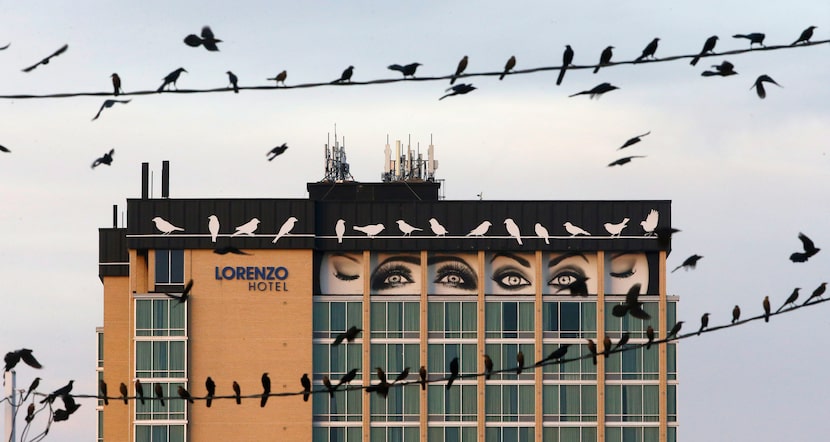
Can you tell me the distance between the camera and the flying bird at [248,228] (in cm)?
9994

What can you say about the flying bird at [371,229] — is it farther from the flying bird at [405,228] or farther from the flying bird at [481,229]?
the flying bird at [481,229]

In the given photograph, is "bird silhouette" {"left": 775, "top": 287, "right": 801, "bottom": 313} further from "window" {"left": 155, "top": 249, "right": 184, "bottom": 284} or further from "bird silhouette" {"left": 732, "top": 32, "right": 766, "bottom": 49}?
"window" {"left": 155, "top": 249, "right": 184, "bottom": 284}

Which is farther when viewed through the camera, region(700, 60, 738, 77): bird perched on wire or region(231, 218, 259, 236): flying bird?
region(231, 218, 259, 236): flying bird

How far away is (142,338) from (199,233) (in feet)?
20.4

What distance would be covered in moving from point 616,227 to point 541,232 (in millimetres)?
3880

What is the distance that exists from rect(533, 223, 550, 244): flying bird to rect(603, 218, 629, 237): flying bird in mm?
3021

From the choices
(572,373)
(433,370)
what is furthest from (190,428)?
(572,373)

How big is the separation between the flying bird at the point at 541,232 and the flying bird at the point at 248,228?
14.4m

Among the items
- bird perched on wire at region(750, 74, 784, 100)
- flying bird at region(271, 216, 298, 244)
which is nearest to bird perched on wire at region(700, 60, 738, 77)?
bird perched on wire at region(750, 74, 784, 100)

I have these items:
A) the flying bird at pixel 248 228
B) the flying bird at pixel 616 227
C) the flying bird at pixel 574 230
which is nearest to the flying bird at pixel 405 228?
the flying bird at pixel 248 228

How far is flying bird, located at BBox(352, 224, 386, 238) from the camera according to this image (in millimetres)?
101000

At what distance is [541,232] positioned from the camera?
101688 mm

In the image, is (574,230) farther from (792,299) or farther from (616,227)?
(792,299)

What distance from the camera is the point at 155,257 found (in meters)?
99.6
